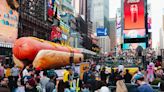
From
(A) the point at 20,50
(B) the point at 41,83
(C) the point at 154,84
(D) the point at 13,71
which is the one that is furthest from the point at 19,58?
(C) the point at 154,84

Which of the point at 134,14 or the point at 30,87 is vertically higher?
the point at 134,14

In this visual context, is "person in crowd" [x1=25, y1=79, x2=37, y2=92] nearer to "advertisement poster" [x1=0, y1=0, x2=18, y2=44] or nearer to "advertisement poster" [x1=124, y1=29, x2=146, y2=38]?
"advertisement poster" [x1=0, y1=0, x2=18, y2=44]

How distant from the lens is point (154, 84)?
36.7 ft

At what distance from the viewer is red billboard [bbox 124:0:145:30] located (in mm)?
51750

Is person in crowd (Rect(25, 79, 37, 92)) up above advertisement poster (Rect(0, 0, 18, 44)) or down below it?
below

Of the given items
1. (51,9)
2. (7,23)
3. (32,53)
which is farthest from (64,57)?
(51,9)

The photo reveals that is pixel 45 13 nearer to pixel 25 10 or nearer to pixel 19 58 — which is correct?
pixel 25 10

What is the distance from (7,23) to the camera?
4909 centimetres

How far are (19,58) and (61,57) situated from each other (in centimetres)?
490

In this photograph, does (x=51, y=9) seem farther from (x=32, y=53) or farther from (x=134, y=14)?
(x=32, y=53)

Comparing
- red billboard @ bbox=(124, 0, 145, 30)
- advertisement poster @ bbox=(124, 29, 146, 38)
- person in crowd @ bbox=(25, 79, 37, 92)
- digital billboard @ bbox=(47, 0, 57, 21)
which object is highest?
digital billboard @ bbox=(47, 0, 57, 21)

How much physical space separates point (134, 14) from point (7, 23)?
59.2 ft

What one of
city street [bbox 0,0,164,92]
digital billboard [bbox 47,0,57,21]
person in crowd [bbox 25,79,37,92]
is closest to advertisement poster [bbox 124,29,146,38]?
city street [bbox 0,0,164,92]

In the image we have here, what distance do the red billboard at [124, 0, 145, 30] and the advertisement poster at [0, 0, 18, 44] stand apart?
52.4ft
